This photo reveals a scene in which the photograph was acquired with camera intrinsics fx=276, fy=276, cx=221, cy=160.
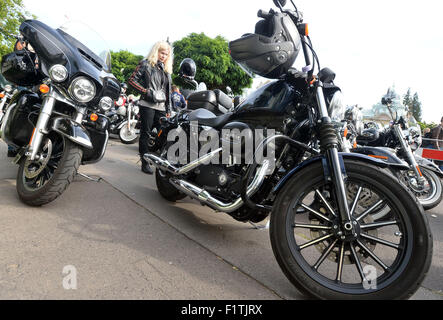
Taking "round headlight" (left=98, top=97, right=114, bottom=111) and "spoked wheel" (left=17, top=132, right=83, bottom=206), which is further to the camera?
"round headlight" (left=98, top=97, right=114, bottom=111)

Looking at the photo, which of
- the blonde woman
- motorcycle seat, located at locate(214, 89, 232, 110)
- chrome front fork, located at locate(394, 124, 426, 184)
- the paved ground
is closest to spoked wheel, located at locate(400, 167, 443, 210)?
chrome front fork, located at locate(394, 124, 426, 184)

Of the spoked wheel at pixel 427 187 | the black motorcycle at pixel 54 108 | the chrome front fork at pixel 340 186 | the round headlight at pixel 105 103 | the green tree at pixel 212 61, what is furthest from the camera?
the green tree at pixel 212 61

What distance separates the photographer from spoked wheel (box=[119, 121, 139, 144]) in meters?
7.65

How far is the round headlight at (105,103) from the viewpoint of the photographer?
2758 mm

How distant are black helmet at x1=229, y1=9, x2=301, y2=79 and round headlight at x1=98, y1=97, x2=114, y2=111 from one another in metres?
1.51

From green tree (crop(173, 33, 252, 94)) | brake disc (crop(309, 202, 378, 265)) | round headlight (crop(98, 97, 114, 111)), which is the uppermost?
green tree (crop(173, 33, 252, 94))

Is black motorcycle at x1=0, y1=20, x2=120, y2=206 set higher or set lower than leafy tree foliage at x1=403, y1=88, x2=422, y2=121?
lower

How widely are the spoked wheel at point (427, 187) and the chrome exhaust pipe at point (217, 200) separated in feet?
10.8

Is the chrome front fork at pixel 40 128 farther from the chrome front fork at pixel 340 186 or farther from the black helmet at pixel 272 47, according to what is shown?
the chrome front fork at pixel 340 186

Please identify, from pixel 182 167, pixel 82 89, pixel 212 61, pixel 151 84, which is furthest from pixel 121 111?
pixel 212 61

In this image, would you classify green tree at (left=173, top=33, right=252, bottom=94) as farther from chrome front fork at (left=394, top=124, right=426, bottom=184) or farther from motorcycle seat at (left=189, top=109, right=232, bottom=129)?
motorcycle seat at (left=189, top=109, right=232, bottom=129)

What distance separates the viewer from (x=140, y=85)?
167 inches

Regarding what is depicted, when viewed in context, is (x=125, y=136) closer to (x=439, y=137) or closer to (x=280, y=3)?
(x=280, y=3)

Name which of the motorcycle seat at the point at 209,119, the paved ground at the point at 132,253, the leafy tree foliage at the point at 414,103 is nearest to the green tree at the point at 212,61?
the motorcycle seat at the point at 209,119
